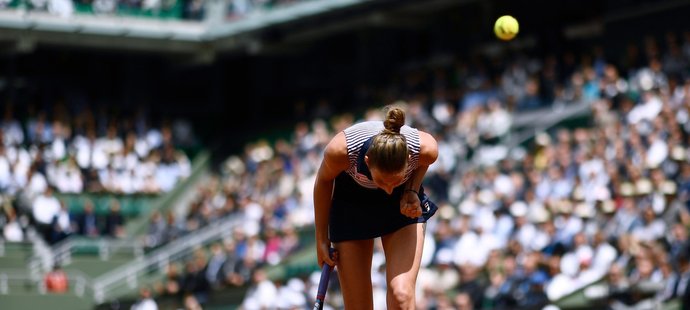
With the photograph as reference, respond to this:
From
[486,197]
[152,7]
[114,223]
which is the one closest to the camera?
[486,197]

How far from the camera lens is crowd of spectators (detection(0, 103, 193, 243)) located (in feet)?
84.8

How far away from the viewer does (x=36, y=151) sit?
27.2 metres

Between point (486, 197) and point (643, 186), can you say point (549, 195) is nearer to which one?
point (486, 197)

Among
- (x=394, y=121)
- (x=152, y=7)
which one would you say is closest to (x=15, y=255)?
(x=152, y=7)

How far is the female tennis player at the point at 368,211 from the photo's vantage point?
8328 mm

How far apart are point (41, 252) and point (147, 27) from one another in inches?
258

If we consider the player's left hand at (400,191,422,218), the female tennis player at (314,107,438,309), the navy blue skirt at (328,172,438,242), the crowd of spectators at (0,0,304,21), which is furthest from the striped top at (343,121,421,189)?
the crowd of spectators at (0,0,304,21)

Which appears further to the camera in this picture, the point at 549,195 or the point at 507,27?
the point at 549,195

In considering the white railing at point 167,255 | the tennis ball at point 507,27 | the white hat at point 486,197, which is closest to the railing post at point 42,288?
the white railing at point 167,255

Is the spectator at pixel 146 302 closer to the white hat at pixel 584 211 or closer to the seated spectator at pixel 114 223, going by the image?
the seated spectator at pixel 114 223

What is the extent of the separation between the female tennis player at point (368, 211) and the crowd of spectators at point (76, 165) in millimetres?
17951

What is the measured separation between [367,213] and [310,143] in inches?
665

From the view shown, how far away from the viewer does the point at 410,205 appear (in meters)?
8.52

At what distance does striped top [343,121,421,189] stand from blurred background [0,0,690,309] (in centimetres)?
756
